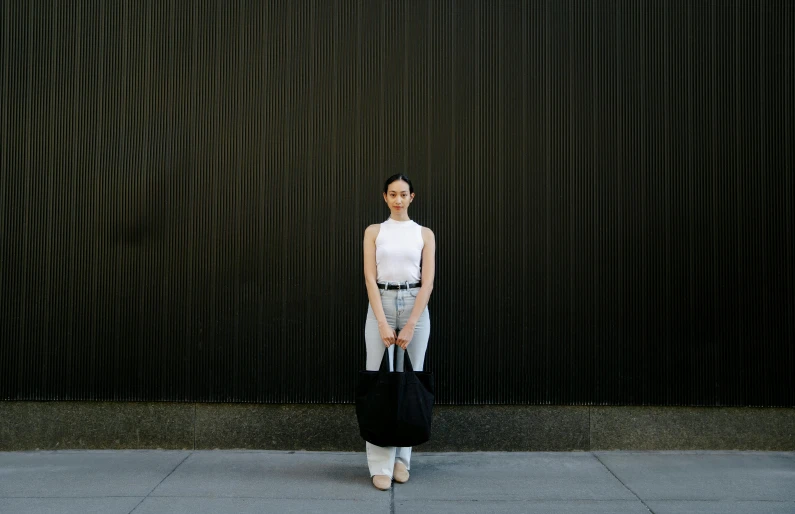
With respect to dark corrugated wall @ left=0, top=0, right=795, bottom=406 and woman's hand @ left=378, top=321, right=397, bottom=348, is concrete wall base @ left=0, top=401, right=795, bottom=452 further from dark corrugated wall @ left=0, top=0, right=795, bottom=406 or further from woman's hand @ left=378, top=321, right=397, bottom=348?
woman's hand @ left=378, top=321, right=397, bottom=348

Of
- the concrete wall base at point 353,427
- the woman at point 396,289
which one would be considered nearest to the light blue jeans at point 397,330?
the woman at point 396,289

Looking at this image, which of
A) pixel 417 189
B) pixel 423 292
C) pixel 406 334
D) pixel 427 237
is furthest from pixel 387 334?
pixel 417 189

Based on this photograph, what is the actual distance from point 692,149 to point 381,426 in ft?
10.5

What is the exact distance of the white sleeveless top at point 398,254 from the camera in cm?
449

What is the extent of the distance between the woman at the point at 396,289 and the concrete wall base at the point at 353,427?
808mm

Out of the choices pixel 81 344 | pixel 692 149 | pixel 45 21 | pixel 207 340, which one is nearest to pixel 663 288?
pixel 692 149

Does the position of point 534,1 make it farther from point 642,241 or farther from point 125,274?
point 125,274

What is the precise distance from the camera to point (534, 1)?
5.35 metres

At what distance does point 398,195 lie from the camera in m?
4.52

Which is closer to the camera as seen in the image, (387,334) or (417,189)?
(387,334)

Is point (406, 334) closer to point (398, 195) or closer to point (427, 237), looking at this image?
point (427, 237)

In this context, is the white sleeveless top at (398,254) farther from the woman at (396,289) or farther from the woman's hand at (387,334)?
the woman's hand at (387,334)

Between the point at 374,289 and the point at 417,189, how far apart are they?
114 cm

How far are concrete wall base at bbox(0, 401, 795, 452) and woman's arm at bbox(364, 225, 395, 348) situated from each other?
1.12 metres
